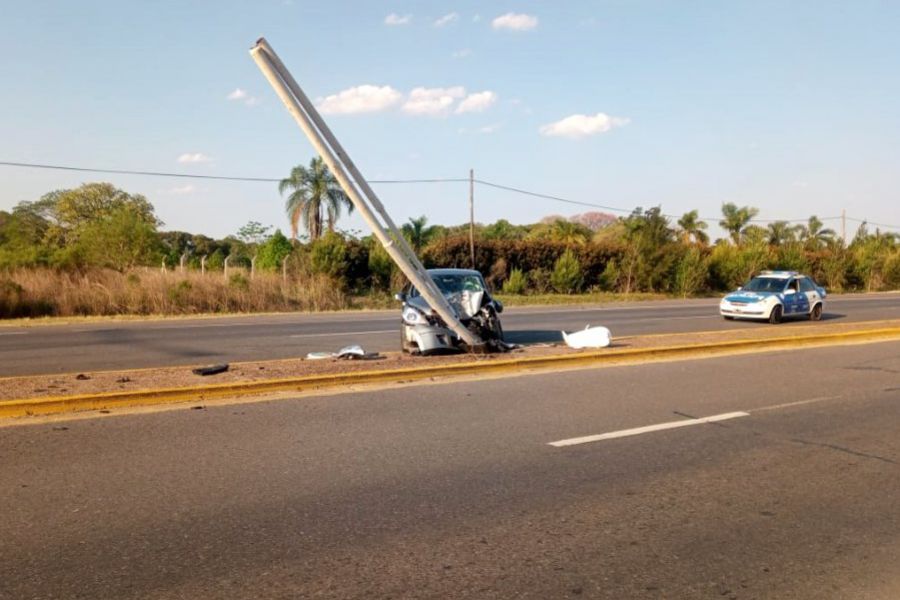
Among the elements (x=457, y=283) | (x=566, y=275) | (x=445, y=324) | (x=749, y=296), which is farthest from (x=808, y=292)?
(x=566, y=275)

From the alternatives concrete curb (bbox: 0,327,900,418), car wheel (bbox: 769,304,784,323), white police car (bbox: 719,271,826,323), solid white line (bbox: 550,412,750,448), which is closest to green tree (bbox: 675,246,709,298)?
white police car (bbox: 719,271,826,323)

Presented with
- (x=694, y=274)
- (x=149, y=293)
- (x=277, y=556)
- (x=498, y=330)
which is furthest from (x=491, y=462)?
(x=694, y=274)

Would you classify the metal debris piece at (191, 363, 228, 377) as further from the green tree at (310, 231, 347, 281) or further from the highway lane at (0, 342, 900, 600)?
the green tree at (310, 231, 347, 281)

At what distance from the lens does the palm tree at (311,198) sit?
2055 inches

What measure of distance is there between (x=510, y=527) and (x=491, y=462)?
1.46m

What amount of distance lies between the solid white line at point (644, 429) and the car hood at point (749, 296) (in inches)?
537

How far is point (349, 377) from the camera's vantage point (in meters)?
9.70

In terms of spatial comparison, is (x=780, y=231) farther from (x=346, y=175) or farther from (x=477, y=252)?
(x=346, y=175)

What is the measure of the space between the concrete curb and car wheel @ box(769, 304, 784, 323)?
522 centimetres

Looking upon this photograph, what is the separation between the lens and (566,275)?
130 feet

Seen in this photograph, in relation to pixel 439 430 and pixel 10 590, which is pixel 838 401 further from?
pixel 10 590

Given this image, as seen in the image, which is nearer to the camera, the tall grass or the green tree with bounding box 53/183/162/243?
the tall grass

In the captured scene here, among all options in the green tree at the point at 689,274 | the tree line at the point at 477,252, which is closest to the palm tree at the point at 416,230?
the tree line at the point at 477,252

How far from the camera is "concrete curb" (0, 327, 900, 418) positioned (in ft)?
26.1
